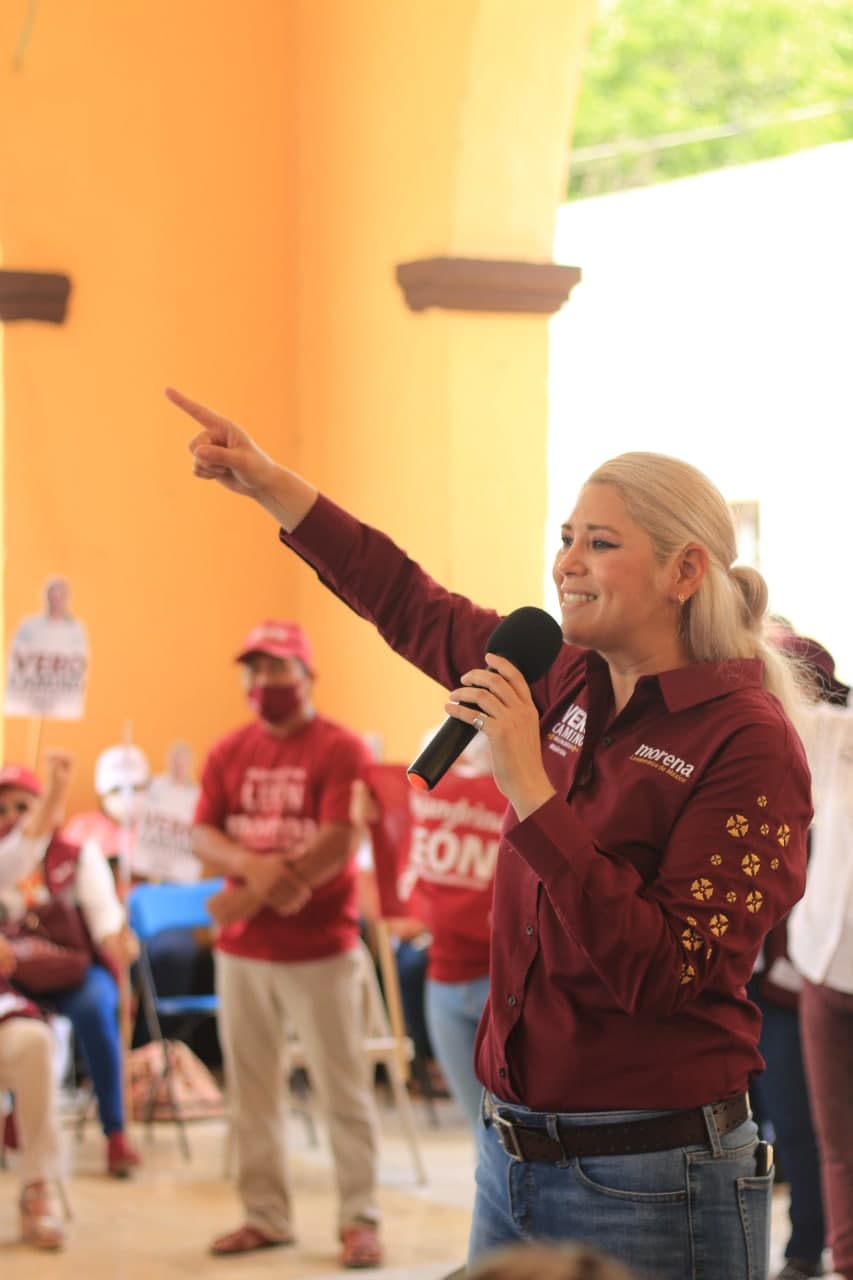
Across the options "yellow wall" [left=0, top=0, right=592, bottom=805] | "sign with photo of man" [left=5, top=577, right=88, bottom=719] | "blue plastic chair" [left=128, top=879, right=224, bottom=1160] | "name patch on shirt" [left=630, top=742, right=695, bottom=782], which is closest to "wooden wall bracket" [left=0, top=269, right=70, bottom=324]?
"yellow wall" [left=0, top=0, right=592, bottom=805]

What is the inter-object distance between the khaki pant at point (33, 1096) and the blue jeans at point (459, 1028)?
121 centimetres

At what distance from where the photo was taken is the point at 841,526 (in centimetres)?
1066

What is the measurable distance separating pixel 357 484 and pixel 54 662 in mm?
1408

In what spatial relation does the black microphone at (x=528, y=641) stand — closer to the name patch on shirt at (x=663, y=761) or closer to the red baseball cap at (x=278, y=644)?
the name patch on shirt at (x=663, y=761)

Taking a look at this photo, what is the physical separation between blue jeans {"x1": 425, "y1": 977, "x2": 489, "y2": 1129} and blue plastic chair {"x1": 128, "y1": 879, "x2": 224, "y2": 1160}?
Result: 6.26 ft

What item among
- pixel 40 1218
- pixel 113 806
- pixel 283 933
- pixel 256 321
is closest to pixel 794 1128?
pixel 283 933

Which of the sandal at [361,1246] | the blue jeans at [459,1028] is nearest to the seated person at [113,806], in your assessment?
the sandal at [361,1246]

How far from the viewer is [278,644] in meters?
5.27

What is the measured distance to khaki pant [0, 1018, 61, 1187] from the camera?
5246 millimetres

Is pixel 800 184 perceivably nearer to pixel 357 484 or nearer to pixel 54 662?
pixel 357 484

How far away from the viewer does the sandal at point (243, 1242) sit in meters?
5.03

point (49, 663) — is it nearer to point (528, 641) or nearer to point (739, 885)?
point (528, 641)

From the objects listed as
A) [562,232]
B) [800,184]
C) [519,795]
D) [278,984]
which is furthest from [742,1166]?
[562,232]

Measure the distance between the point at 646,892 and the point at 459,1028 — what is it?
2673 millimetres
